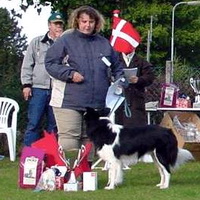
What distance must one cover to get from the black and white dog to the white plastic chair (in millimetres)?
3137

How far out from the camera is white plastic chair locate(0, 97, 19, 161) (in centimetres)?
1070

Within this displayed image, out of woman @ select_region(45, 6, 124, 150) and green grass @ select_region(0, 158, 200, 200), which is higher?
woman @ select_region(45, 6, 124, 150)

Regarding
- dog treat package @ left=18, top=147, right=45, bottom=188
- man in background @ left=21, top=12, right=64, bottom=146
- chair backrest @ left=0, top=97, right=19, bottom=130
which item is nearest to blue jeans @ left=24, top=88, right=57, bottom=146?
man in background @ left=21, top=12, right=64, bottom=146

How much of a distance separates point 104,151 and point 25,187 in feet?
2.80

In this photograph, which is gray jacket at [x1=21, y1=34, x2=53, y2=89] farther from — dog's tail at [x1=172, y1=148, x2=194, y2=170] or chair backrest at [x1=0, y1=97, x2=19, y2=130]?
dog's tail at [x1=172, y1=148, x2=194, y2=170]

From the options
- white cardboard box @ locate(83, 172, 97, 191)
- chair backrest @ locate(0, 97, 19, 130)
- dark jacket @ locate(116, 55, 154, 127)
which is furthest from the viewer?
chair backrest @ locate(0, 97, 19, 130)

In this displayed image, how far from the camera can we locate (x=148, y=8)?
1062 inches

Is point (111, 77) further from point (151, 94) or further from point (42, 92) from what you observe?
point (151, 94)

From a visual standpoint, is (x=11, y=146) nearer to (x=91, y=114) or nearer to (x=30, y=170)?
(x=30, y=170)

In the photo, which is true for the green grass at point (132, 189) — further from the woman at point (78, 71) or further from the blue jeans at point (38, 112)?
the blue jeans at point (38, 112)

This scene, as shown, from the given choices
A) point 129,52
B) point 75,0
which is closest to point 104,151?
point 129,52

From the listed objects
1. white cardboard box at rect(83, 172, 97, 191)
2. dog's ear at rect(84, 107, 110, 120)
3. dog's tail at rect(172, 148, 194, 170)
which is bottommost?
white cardboard box at rect(83, 172, 97, 191)

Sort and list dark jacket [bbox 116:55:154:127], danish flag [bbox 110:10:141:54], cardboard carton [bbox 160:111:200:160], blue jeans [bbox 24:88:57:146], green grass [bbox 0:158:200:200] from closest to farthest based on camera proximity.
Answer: green grass [bbox 0:158:200:200], dark jacket [bbox 116:55:154:127], danish flag [bbox 110:10:141:54], blue jeans [bbox 24:88:57:146], cardboard carton [bbox 160:111:200:160]

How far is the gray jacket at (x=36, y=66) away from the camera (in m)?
9.59
